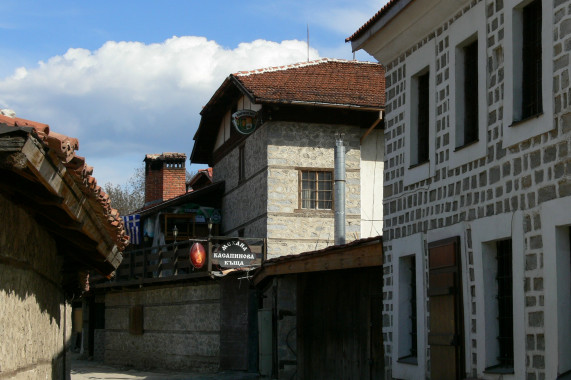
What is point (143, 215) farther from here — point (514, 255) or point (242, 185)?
point (514, 255)

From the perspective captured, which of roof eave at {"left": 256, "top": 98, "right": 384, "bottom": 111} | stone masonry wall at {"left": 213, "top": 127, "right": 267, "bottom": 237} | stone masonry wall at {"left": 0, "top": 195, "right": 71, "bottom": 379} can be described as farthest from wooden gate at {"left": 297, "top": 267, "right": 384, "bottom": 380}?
stone masonry wall at {"left": 213, "top": 127, "right": 267, "bottom": 237}

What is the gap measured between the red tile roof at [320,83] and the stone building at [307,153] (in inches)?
1.1

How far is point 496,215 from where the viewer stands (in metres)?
10.3

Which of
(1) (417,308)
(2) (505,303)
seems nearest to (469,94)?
(2) (505,303)

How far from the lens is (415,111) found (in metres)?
13.1

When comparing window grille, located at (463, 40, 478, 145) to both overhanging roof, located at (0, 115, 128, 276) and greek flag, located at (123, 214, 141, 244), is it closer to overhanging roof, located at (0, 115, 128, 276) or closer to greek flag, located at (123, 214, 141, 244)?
overhanging roof, located at (0, 115, 128, 276)

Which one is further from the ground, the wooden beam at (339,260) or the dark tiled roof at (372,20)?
the dark tiled roof at (372,20)

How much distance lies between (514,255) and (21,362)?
17.5ft

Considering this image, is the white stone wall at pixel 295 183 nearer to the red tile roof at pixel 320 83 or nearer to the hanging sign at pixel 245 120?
the hanging sign at pixel 245 120

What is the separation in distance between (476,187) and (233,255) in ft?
46.1

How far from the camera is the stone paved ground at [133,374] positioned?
75.1 ft

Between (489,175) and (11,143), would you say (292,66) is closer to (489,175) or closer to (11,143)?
(489,175)

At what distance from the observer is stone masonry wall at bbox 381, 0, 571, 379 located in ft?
29.6

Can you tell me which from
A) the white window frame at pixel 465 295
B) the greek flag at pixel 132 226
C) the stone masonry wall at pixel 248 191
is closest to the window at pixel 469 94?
the white window frame at pixel 465 295
